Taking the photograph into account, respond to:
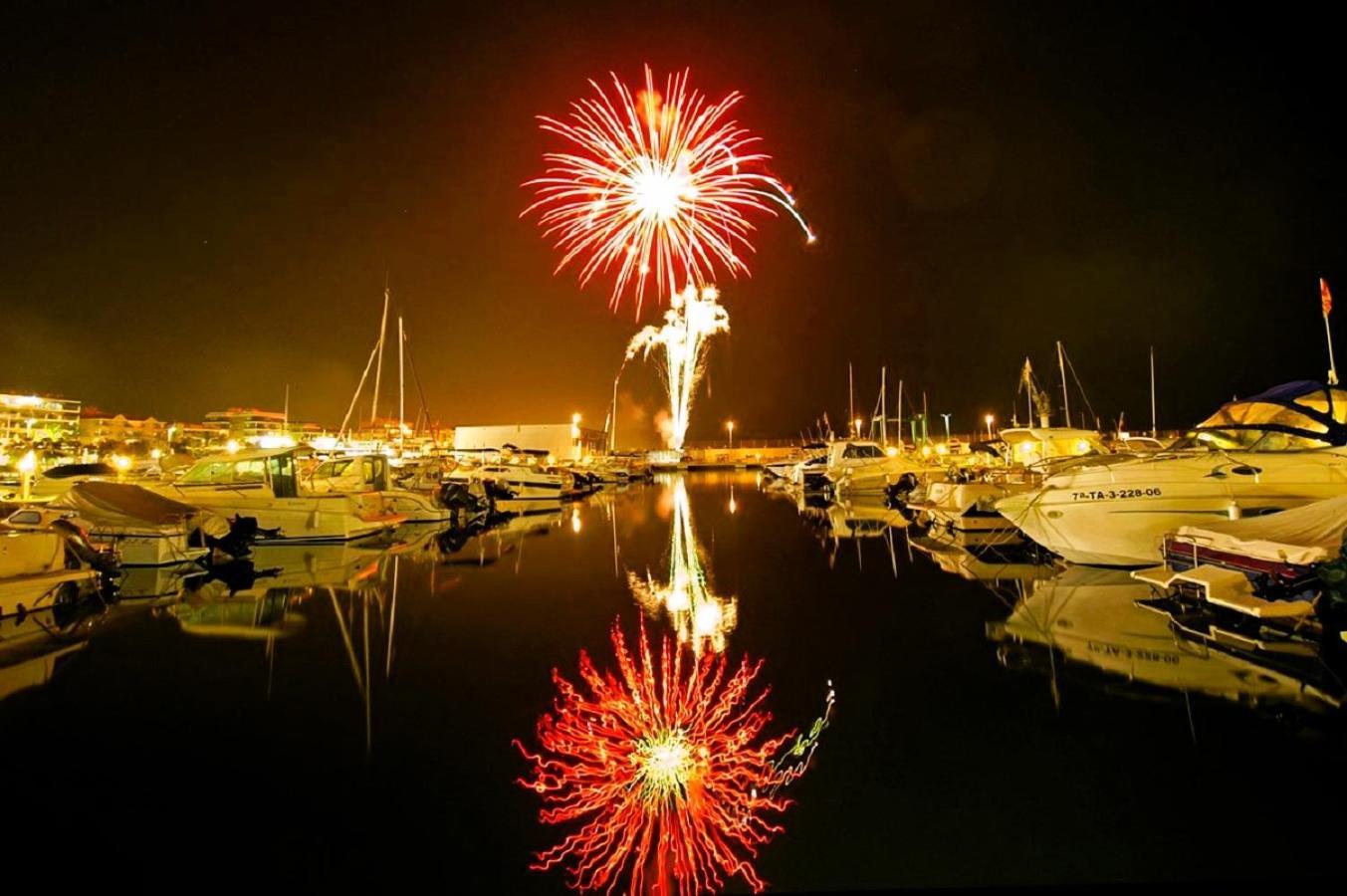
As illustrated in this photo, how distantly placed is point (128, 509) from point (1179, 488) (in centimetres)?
1891

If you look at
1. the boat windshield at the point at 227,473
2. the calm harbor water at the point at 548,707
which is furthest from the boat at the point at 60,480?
the calm harbor water at the point at 548,707

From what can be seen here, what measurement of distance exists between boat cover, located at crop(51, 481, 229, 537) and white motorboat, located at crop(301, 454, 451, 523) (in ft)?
23.6

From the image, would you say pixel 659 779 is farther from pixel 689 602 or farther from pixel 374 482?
pixel 374 482

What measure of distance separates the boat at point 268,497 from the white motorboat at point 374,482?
11.3 feet

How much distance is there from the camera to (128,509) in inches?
496

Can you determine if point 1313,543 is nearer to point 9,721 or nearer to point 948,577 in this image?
point 948,577

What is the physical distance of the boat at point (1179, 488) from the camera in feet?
35.4

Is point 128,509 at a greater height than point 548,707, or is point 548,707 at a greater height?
point 128,509

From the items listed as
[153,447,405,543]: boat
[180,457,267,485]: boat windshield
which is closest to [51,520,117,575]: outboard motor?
[153,447,405,543]: boat

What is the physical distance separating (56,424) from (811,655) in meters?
119

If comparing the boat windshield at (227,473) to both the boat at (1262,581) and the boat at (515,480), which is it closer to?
the boat at (515,480)

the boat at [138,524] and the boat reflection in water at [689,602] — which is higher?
the boat at [138,524]

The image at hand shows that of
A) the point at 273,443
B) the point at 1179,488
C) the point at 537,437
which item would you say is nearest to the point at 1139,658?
the point at 1179,488

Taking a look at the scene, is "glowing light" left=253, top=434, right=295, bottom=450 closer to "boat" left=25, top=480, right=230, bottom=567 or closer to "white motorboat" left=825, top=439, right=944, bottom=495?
"boat" left=25, top=480, right=230, bottom=567
